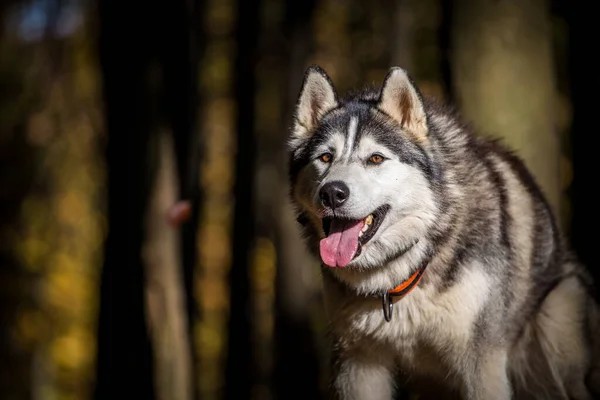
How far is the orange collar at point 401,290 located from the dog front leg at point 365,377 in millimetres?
547

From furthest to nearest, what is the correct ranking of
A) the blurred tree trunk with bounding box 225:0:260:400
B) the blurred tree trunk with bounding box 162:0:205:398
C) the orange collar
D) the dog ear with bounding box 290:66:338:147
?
the blurred tree trunk with bounding box 225:0:260:400
the blurred tree trunk with bounding box 162:0:205:398
the dog ear with bounding box 290:66:338:147
the orange collar

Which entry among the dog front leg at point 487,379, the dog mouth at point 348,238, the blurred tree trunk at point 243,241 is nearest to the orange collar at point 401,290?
the dog mouth at point 348,238

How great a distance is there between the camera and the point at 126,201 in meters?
9.58

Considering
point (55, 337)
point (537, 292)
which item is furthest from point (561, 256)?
point (55, 337)

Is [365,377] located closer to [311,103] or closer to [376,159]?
[376,159]

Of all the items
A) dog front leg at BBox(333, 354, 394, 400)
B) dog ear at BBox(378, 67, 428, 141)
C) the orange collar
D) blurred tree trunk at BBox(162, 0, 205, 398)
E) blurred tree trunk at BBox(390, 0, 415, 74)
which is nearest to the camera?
dog ear at BBox(378, 67, 428, 141)

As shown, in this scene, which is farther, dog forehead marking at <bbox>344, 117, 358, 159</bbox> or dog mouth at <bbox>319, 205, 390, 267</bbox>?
dog forehead marking at <bbox>344, 117, 358, 159</bbox>

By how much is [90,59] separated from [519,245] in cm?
1624

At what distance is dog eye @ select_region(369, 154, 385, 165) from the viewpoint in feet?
17.3

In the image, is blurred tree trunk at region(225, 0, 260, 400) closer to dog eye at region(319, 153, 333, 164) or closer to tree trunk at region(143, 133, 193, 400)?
tree trunk at region(143, 133, 193, 400)

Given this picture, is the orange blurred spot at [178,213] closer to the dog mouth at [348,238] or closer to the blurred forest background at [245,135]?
the blurred forest background at [245,135]

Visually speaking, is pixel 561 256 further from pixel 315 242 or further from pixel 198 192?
pixel 198 192

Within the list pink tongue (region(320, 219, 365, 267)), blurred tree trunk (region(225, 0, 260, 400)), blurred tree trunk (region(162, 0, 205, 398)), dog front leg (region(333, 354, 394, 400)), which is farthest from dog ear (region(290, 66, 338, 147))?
blurred tree trunk (region(225, 0, 260, 400))

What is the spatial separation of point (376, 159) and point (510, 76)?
299cm
